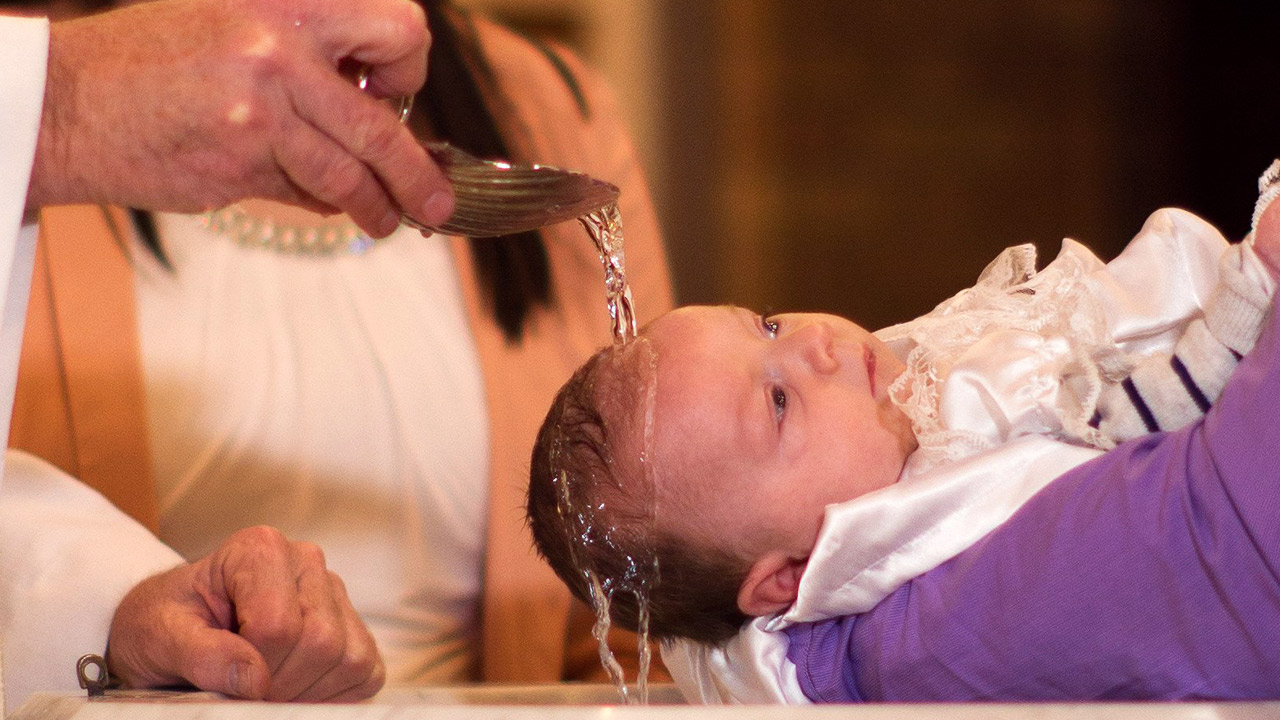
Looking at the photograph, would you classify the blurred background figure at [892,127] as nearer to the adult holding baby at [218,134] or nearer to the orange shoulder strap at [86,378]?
the orange shoulder strap at [86,378]

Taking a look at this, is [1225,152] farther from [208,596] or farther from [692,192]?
[208,596]

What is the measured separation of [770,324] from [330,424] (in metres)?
0.56

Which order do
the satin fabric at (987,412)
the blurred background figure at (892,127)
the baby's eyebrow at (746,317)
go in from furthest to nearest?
the blurred background figure at (892,127) → the baby's eyebrow at (746,317) → the satin fabric at (987,412)

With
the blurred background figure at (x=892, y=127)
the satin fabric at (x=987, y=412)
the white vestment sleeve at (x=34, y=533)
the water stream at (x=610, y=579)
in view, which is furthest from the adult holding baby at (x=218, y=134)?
the blurred background figure at (x=892, y=127)

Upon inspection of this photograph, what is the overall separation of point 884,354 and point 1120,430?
186 mm

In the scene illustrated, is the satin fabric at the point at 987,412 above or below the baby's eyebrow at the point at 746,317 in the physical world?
below

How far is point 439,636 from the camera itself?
1.33 m

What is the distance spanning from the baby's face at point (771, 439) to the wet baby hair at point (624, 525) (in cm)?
1

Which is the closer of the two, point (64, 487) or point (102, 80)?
point (102, 80)

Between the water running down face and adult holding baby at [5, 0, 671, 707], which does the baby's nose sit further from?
adult holding baby at [5, 0, 671, 707]

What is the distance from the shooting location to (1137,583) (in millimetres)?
699

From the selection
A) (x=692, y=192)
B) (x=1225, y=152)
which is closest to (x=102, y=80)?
(x=692, y=192)

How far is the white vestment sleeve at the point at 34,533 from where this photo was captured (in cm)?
66

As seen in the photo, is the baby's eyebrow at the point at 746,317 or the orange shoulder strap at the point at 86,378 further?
the orange shoulder strap at the point at 86,378
